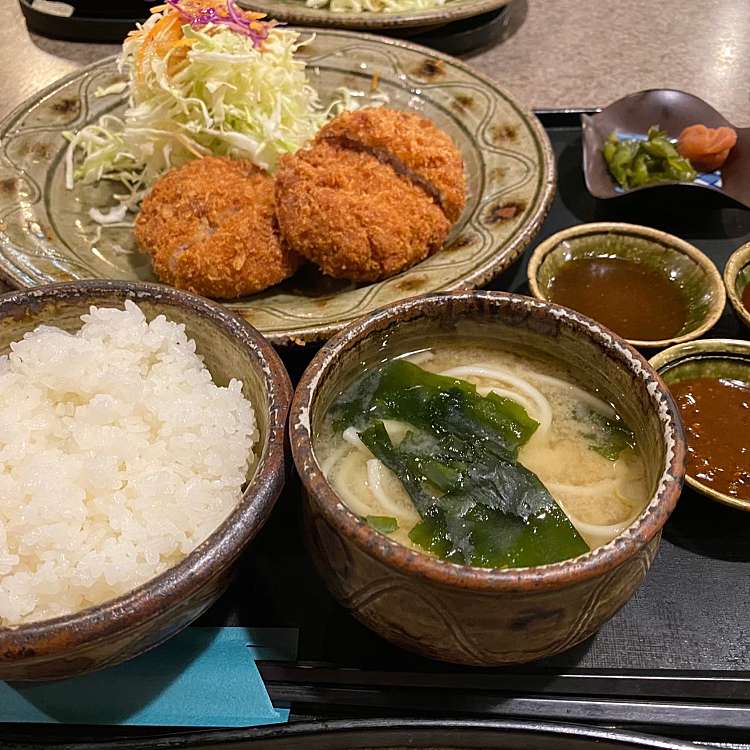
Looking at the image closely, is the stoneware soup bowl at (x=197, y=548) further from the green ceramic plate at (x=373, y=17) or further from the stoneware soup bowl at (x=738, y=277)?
the green ceramic plate at (x=373, y=17)

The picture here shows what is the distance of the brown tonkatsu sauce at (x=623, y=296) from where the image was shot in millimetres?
2123

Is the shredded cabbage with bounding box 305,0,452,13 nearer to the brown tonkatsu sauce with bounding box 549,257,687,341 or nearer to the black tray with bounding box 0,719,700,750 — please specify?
the brown tonkatsu sauce with bounding box 549,257,687,341

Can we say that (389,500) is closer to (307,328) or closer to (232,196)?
(307,328)

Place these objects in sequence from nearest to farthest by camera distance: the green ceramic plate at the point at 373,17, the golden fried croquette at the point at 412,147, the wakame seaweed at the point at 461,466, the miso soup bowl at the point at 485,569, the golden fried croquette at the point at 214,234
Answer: the miso soup bowl at the point at 485,569
the wakame seaweed at the point at 461,466
the golden fried croquette at the point at 214,234
the golden fried croquette at the point at 412,147
the green ceramic plate at the point at 373,17

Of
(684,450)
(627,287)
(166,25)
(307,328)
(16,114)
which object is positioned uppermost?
(166,25)

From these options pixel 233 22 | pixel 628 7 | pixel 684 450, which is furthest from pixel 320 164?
pixel 628 7

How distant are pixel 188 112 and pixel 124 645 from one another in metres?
2.08

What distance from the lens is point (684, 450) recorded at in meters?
1.21

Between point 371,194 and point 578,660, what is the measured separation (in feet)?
4.85

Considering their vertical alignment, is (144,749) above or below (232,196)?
below

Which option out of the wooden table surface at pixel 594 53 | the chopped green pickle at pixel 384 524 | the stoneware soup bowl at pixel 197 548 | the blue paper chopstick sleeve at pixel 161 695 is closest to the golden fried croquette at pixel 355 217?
the stoneware soup bowl at pixel 197 548

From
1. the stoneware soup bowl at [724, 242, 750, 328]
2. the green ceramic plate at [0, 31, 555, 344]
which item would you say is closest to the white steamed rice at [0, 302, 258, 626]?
the green ceramic plate at [0, 31, 555, 344]

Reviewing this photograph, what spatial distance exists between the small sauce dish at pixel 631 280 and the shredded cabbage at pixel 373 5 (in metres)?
1.86

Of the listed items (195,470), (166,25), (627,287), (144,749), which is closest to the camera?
(144,749)
